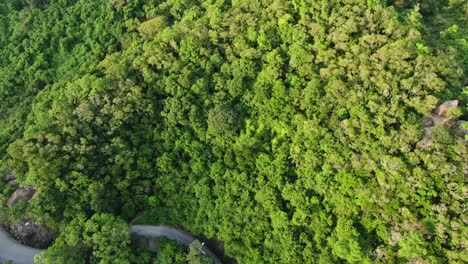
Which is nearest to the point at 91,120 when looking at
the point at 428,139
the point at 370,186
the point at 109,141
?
the point at 109,141

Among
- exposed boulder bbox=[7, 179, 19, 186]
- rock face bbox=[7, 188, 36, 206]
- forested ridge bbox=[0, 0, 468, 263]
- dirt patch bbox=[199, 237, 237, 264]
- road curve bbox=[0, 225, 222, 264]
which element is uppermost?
forested ridge bbox=[0, 0, 468, 263]

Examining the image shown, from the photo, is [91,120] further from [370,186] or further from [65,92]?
[370,186]

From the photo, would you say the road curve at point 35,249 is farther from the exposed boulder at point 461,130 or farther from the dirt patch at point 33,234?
the exposed boulder at point 461,130

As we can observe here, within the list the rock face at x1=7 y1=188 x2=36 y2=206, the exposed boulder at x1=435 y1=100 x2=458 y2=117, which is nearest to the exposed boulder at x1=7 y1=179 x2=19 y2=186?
the rock face at x1=7 y1=188 x2=36 y2=206

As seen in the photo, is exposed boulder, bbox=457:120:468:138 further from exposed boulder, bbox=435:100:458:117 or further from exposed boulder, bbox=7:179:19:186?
exposed boulder, bbox=7:179:19:186

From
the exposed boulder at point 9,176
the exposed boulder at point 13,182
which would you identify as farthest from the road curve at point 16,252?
the exposed boulder at point 9,176
